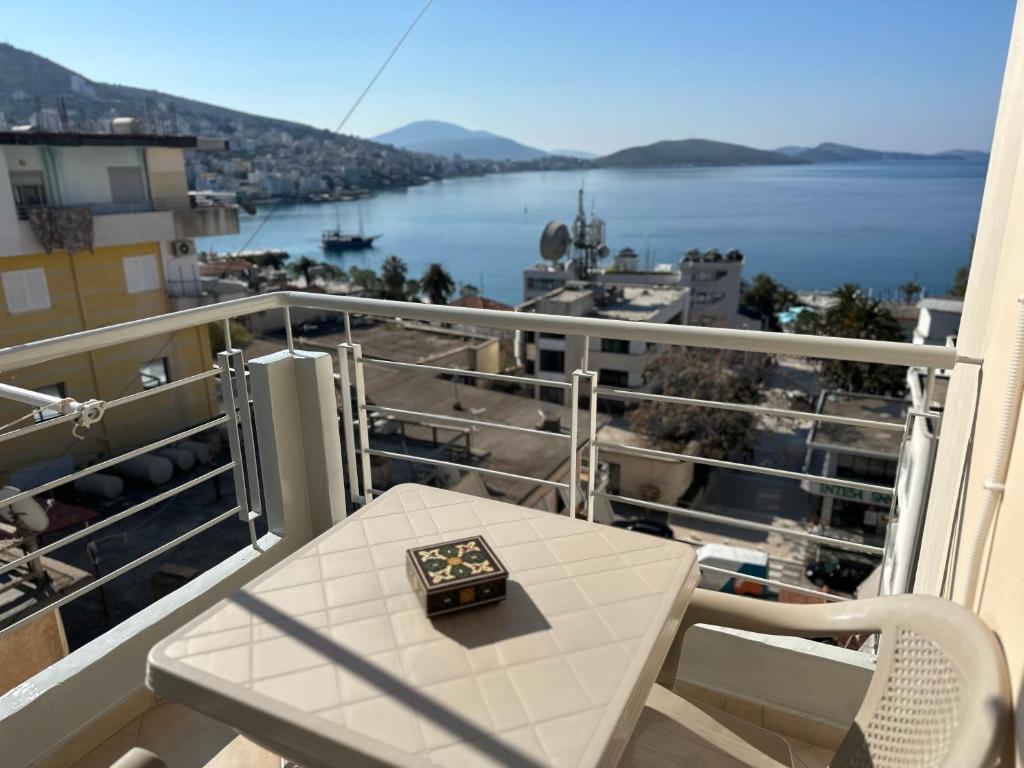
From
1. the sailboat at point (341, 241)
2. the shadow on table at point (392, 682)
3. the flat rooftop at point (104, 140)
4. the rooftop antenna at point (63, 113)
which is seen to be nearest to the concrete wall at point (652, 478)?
the flat rooftop at point (104, 140)

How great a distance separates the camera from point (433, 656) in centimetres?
97

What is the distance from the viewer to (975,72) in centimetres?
7100

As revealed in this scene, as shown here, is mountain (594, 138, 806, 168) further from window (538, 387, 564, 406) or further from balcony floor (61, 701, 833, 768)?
balcony floor (61, 701, 833, 768)

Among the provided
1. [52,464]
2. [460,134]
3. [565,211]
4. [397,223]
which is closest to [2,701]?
[52,464]

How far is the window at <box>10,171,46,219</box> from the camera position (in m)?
15.6

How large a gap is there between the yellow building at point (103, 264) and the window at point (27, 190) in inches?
1.0

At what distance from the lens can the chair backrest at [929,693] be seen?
0.85 metres

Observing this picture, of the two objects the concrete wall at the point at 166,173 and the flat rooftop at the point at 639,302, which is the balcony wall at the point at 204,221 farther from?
the flat rooftop at the point at 639,302

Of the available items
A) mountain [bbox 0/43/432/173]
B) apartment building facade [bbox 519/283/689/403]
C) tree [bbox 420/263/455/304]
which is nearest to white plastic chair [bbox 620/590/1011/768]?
mountain [bbox 0/43/432/173]

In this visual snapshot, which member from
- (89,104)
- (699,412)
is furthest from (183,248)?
(699,412)

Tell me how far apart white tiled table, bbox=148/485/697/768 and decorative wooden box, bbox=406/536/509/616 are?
3 cm

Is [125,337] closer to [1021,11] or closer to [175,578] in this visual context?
[1021,11]

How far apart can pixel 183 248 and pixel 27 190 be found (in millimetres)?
3786

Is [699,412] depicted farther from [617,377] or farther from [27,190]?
[27,190]
